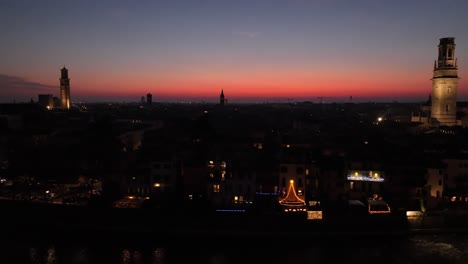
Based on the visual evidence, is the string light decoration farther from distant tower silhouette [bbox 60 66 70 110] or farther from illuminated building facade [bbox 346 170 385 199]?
distant tower silhouette [bbox 60 66 70 110]

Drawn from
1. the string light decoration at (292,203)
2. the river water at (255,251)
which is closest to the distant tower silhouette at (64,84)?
the river water at (255,251)

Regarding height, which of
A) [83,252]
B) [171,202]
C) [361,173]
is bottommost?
[83,252]

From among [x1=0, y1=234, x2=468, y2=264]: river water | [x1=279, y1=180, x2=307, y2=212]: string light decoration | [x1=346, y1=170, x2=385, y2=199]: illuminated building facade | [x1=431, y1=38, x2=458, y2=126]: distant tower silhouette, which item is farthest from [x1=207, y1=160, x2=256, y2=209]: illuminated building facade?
[x1=431, y1=38, x2=458, y2=126]: distant tower silhouette

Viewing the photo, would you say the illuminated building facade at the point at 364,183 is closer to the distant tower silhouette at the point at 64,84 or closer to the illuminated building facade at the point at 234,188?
the illuminated building facade at the point at 234,188

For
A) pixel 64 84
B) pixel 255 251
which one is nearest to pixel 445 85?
pixel 255 251

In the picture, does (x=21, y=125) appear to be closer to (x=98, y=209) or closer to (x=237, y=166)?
(x=98, y=209)

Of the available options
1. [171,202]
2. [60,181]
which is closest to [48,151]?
[60,181]
